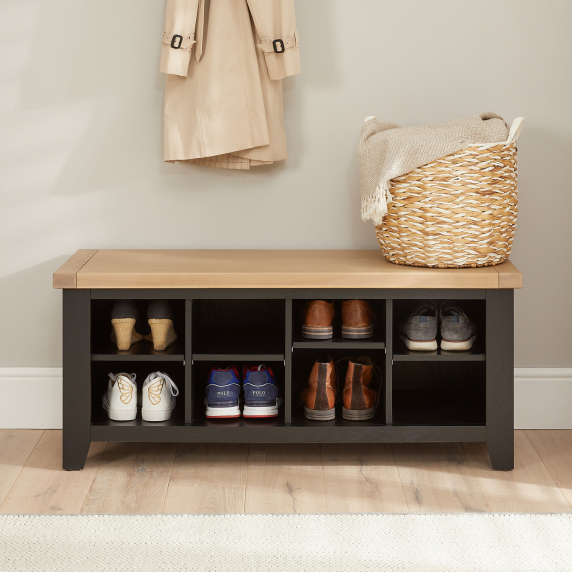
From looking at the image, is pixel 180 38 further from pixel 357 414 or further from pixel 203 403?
pixel 357 414

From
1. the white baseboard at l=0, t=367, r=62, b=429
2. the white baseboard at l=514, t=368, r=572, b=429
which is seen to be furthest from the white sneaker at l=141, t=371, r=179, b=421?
the white baseboard at l=514, t=368, r=572, b=429

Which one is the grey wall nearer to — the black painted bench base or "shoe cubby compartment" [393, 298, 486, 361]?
"shoe cubby compartment" [393, 298, 486, 361]

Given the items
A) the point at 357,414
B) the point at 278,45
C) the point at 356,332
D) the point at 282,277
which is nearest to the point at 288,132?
the point at 278,45

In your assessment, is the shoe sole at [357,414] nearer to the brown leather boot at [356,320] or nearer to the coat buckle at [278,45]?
the brown leather boot at [356,320]

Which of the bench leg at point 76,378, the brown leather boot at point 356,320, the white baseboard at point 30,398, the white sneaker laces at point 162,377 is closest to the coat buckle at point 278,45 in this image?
the brown leather boot at point 356,320

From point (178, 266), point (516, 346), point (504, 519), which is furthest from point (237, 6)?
point (504, 519)

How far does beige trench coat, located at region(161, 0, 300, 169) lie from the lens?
188 centimetres

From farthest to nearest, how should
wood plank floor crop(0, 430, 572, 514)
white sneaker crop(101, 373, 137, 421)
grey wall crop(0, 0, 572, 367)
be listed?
grey wall crop(0, 0, 572, 367) < white sneaker crop(101, 373, 137, 421) < wood plank floor crop(0, 430, 572, 514)

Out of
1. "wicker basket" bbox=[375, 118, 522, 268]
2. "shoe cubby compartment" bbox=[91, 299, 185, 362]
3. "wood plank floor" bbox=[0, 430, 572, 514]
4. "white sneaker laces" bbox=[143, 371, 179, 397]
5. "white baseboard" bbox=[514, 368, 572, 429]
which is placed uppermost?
"wicker basket" bbox=[375, 118, 522, 268]

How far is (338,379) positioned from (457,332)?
0.41 meters

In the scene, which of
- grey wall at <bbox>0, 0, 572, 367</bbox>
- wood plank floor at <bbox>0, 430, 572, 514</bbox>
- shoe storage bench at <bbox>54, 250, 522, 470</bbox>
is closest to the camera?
wood plank floor at <bbox>0, 430, 572, 514</bbox>

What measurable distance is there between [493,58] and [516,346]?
2.90 feet

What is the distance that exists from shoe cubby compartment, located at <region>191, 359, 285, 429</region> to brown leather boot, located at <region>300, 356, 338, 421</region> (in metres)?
0.08

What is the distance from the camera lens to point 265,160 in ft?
6.46
